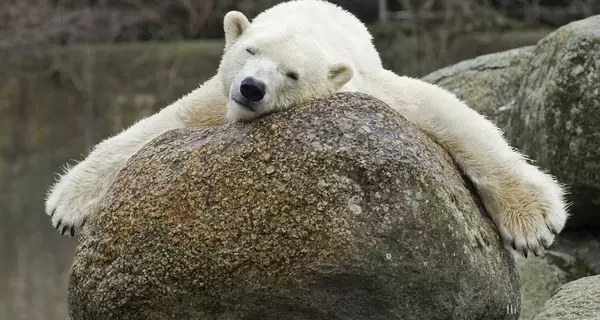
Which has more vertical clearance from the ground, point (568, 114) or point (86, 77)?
point (568, 114)

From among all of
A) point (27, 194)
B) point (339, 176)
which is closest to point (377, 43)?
point (27, 194)

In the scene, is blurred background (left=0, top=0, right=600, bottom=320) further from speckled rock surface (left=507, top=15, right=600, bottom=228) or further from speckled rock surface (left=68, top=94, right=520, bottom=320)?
speckled rock surface (left=68, top=94, right=520, bottom=320)

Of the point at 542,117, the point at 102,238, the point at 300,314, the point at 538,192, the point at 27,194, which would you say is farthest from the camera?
the point at 27,194

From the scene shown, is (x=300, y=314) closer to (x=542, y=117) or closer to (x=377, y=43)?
(x=542, y=117)

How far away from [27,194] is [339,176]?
5761 mm

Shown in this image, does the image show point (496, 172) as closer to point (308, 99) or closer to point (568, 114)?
point (308, 99)

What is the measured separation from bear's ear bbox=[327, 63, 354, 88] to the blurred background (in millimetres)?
4751

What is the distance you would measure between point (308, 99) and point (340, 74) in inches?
7.1

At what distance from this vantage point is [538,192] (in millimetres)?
3113

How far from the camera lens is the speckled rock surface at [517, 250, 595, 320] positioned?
14.5 feet

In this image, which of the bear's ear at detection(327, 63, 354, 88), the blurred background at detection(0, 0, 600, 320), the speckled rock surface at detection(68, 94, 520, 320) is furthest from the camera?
the blurred background at detection(0, 0, 600, 320)

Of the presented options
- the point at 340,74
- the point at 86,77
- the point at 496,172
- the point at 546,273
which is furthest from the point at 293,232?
the point at 86,77

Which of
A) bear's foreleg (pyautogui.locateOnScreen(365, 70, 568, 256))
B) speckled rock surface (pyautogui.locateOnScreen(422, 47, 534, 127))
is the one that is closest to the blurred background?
speckled rock surface (pyautogui.locateOnScreen(422, 47, 534, 127))

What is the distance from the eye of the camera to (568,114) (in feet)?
13.7
